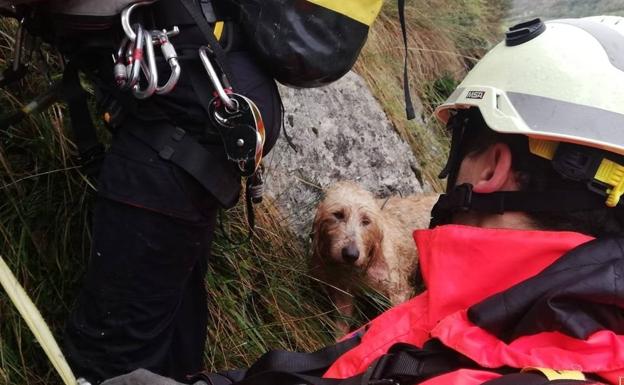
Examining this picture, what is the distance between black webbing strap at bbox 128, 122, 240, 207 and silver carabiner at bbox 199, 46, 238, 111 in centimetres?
19

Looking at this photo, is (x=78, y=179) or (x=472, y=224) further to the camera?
(x=78, y=179)

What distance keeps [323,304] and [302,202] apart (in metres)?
0.83

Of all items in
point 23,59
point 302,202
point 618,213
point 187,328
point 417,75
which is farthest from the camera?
point 417,75

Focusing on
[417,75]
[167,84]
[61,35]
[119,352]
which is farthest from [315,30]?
[417,75]

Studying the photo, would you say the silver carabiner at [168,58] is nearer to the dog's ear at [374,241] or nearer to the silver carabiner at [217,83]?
the silver carabiner at [217,83]

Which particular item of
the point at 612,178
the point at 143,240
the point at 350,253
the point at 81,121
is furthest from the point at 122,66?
the point at 350,253

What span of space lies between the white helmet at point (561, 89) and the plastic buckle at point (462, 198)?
211mm

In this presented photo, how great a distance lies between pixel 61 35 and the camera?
205 cm

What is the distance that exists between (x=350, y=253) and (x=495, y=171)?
235 cm

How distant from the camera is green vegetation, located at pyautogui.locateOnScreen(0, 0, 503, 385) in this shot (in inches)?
107

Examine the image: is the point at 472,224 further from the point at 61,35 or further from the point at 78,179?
the point at 78,179

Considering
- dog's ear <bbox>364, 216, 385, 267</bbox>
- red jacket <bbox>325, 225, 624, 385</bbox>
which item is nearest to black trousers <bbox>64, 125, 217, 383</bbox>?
red jacket <bbox>325, 225, 624, 385</bbox>

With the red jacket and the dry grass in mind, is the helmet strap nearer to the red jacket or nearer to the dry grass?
the red jacket

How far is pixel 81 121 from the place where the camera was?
233cm
